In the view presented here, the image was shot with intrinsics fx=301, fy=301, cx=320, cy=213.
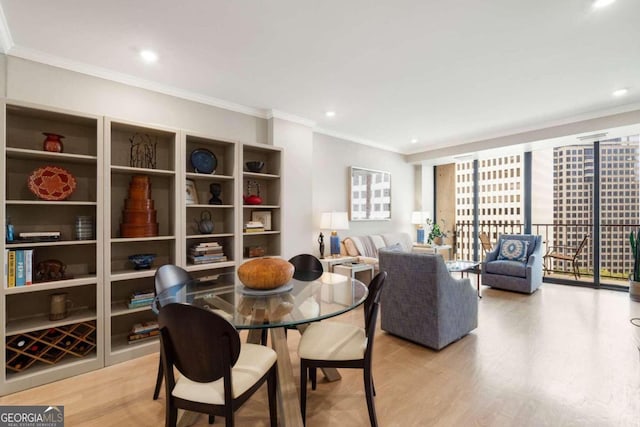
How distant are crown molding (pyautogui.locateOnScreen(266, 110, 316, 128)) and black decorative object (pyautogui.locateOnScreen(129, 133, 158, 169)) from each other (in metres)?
1.48

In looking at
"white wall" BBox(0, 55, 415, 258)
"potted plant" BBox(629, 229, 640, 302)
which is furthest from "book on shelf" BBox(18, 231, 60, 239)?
"potted plant" BBox(629, 229, 640, 302)

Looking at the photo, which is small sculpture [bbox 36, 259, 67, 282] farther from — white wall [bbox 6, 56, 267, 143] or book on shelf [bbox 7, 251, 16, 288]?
white wall [bbox 6, 56, 267, 143]

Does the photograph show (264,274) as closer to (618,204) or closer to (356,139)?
(356,139)

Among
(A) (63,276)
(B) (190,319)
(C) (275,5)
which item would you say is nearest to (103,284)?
(A) (63,276)

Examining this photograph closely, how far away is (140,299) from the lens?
2.78 metres

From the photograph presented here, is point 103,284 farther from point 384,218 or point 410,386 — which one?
point 384,218

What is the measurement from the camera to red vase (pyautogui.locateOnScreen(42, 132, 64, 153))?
2.42 m

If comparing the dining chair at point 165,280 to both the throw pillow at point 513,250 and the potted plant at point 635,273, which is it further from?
the potted plant at point 635,273

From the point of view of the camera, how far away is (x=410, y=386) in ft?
7.29

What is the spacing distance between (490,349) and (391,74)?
2817mm

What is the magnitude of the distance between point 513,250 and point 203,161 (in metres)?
5.08

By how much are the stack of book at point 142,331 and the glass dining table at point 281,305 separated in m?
0.90

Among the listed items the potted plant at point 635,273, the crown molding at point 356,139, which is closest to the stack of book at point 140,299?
the crown molding at point 356,139

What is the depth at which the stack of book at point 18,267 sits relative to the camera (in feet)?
7.21
